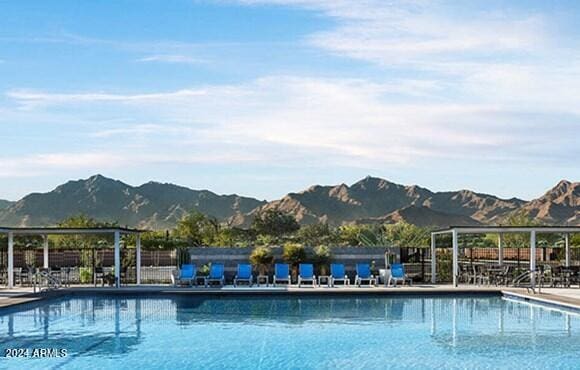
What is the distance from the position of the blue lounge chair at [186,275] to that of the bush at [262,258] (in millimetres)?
2059

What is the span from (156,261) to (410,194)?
6246 cm

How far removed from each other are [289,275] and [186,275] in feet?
8.91

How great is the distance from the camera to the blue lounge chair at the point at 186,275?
21.7 metres

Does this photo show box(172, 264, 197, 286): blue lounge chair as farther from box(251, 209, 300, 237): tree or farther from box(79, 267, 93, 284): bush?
box(251, 209, 300, 237): tree

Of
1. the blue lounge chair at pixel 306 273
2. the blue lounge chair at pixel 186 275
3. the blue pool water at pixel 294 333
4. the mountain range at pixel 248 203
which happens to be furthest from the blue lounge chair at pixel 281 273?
the mountain range at pixel 248 203

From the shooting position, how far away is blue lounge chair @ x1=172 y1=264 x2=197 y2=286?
71.3ft

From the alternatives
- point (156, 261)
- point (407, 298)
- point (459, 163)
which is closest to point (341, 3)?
point (407, 298)

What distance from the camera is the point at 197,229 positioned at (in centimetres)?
4378

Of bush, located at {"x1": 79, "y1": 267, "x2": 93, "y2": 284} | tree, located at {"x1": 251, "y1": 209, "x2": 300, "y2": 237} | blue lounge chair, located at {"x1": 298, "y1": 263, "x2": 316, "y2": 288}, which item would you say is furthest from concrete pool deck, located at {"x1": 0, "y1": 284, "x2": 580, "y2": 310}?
tree, located at {"x1": 251, "y1": 209, "x2": 300, "y2": 237}

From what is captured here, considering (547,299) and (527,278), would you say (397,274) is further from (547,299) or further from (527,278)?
(547,299)

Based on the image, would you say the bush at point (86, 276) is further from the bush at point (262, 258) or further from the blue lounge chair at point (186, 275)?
the bush at point (262, 258)

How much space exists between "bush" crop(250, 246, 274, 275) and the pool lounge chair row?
0.88 metres

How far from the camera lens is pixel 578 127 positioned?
116ft

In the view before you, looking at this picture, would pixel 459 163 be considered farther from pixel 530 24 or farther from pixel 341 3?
pixel 341 3
